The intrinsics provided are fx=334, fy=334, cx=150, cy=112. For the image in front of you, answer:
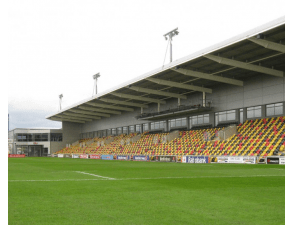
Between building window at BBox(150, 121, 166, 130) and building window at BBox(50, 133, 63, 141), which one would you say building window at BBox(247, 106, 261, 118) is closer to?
building window at BBox(150, 121, 166, 130)

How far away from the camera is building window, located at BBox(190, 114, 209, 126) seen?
4819 centimetres

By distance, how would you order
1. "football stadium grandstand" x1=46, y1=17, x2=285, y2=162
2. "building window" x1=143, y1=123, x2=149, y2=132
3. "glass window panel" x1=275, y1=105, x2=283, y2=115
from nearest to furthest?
"football stadium grandstand" x1=46, y1=17, x2=285, y2=162
"glass window panel" x1=275, y1=105, x2=283, y2=115
"building window" x1=143, y1=123, x2=149, y2=132

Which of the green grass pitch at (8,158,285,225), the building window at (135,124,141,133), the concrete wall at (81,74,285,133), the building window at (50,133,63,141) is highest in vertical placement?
the concrete wall at (81,74,285,133)

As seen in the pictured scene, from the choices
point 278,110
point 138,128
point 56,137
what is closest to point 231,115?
point 278,110

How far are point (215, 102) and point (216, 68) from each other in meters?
9.88

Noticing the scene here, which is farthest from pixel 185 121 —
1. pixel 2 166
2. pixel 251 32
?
pixel 2 166

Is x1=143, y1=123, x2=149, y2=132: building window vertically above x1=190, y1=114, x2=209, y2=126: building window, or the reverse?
x1=190, y1=114, x2=209, y2=126: building window

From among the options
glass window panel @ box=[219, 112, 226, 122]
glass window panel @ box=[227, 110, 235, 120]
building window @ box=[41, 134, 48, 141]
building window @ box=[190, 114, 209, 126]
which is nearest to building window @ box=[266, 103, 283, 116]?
glass window panel @ box=[227, 110, 235, 120]

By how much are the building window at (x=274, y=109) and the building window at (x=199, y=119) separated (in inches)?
423

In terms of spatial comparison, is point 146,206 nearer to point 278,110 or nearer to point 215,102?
point 278,110

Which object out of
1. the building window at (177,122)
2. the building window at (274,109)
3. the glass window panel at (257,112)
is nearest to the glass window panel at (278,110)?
the building window at (274,109)

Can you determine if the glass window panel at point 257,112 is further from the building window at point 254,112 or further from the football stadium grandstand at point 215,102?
the football stadium grandstand at point 215,102

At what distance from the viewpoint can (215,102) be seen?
45.9 metres

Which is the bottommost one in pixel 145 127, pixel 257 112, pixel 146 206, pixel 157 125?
pixel 146 206
